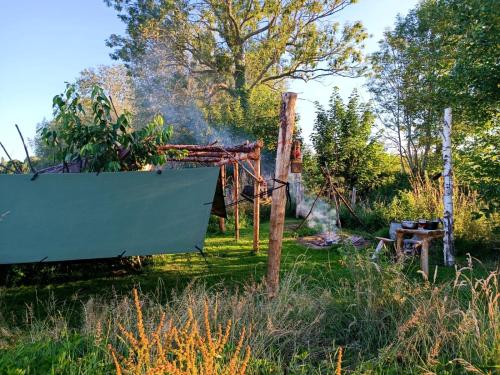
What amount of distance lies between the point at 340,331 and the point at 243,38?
15.5 meters

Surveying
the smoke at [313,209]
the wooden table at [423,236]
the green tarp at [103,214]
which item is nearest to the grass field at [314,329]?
the green tarp at [103,214]

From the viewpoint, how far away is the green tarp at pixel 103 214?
3.81 metres

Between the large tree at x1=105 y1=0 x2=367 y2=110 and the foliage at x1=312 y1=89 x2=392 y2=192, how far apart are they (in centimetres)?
501

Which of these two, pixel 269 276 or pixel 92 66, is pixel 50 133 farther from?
pixel 92 66

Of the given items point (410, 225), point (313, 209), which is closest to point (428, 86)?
point (313, 209)

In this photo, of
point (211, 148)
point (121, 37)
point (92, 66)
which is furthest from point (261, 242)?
point (92, 66)

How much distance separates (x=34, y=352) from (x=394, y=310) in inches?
91.3

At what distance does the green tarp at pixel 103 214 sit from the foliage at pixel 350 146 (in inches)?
289

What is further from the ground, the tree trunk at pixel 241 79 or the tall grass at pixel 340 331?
the tree trunk at pixel 241 79

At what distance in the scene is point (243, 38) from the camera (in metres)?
16.8

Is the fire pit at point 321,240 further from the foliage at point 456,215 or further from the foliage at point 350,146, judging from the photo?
the foliage at point 350,146

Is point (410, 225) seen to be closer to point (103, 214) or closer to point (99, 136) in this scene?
point (103, 214)

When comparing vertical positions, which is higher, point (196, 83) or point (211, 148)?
point (196, 83)

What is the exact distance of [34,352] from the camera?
2.38m
